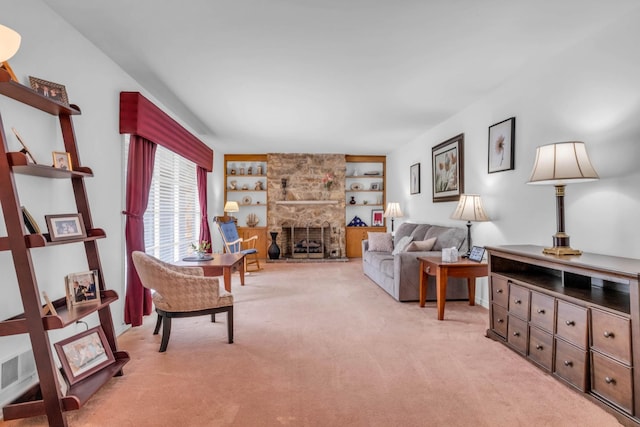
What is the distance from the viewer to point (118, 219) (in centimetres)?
328

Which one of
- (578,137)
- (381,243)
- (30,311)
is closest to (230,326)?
(30,311)

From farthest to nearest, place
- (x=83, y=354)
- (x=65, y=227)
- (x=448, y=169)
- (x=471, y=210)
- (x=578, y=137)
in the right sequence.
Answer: (x=448, y=169)
(x=471, y=210)
(x=578, y=137)
(x=83, y=354)
(x=65, y=227)

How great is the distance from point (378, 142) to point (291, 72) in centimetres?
381

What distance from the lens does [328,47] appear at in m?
2.86

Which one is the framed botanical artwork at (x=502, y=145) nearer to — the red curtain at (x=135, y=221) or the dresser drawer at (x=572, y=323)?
the dresser drawer at (x=572, y=323)

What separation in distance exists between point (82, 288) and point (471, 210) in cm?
378

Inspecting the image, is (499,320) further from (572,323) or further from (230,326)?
(230,326)

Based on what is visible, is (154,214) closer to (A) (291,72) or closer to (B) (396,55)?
(A) (291,72)

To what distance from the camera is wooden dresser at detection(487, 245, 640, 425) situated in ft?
5.93

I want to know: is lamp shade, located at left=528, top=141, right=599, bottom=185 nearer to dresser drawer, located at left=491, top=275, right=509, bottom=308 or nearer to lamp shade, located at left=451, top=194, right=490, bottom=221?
dresser drawer, located at left=491, top=275, right=509, bottom=308

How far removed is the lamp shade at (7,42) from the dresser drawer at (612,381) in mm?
3451

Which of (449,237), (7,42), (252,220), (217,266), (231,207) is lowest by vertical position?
(217,266)

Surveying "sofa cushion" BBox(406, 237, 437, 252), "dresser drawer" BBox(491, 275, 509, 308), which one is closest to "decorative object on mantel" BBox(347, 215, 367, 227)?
"sofa cushion" BBox(406, 237, 437, 252)

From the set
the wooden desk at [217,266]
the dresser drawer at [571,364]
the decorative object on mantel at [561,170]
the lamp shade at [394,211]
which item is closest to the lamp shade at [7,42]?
the wooden desk at [217,266]
